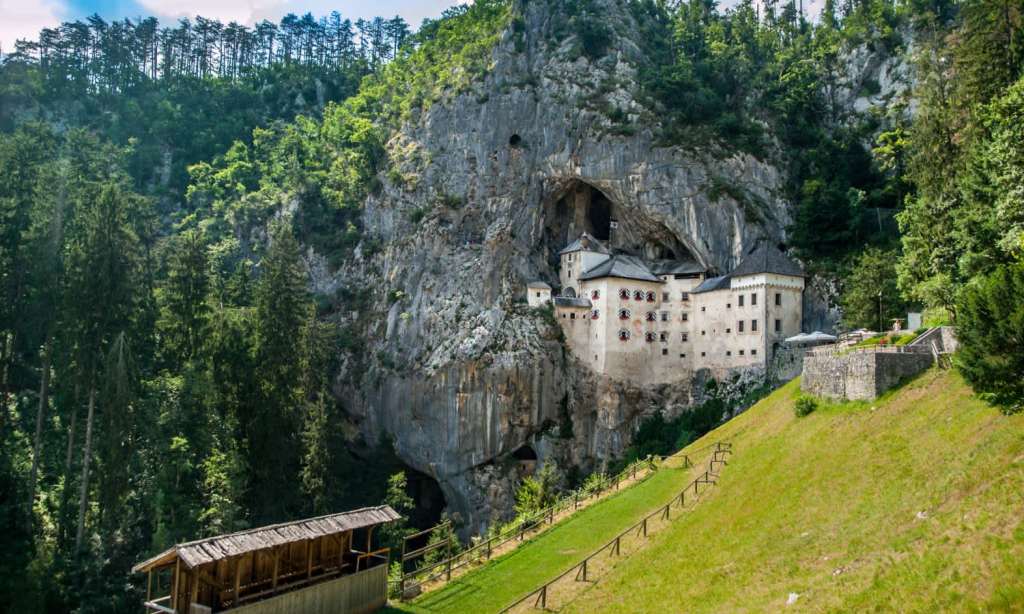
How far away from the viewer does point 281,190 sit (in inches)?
3467

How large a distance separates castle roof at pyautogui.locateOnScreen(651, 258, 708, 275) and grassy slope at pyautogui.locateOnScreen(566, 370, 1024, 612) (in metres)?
34.2

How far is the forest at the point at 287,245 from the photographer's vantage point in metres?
43.6

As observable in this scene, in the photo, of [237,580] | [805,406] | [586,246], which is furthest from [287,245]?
[237,580]

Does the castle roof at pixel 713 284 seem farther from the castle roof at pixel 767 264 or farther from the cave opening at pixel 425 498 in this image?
the cave opening at pixel 425 498

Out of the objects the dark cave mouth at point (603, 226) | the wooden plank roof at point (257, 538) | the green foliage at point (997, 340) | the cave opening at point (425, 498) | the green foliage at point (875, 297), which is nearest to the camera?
the wooden plank roof at point (257, 538)

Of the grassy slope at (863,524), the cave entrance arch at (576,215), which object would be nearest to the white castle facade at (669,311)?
the cave entrance arch at (576,215)

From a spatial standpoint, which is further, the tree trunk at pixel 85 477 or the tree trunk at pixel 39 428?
the tree trunk at pixel 39 428

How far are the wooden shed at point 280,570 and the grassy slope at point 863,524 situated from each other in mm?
7483

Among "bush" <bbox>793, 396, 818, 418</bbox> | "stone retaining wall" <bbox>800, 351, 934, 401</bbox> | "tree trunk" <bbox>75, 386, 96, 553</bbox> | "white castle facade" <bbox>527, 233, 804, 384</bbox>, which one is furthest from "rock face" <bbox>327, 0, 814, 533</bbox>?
"stone retaining wall" <bbox>800, 351, 934, 401</bbox>

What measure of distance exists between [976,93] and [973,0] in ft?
69.8

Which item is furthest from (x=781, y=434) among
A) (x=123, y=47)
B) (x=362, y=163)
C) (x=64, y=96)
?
(x=123, y=47)

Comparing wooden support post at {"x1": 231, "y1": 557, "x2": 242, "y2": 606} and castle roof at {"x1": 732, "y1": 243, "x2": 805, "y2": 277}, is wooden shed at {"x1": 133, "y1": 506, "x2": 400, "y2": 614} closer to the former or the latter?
wooden support post at {"x1": 231, "y1": 557, "x2": 242, "y2": 606}

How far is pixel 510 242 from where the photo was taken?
74.1 m

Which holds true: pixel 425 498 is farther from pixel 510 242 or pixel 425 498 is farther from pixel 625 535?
pixel 625 535
